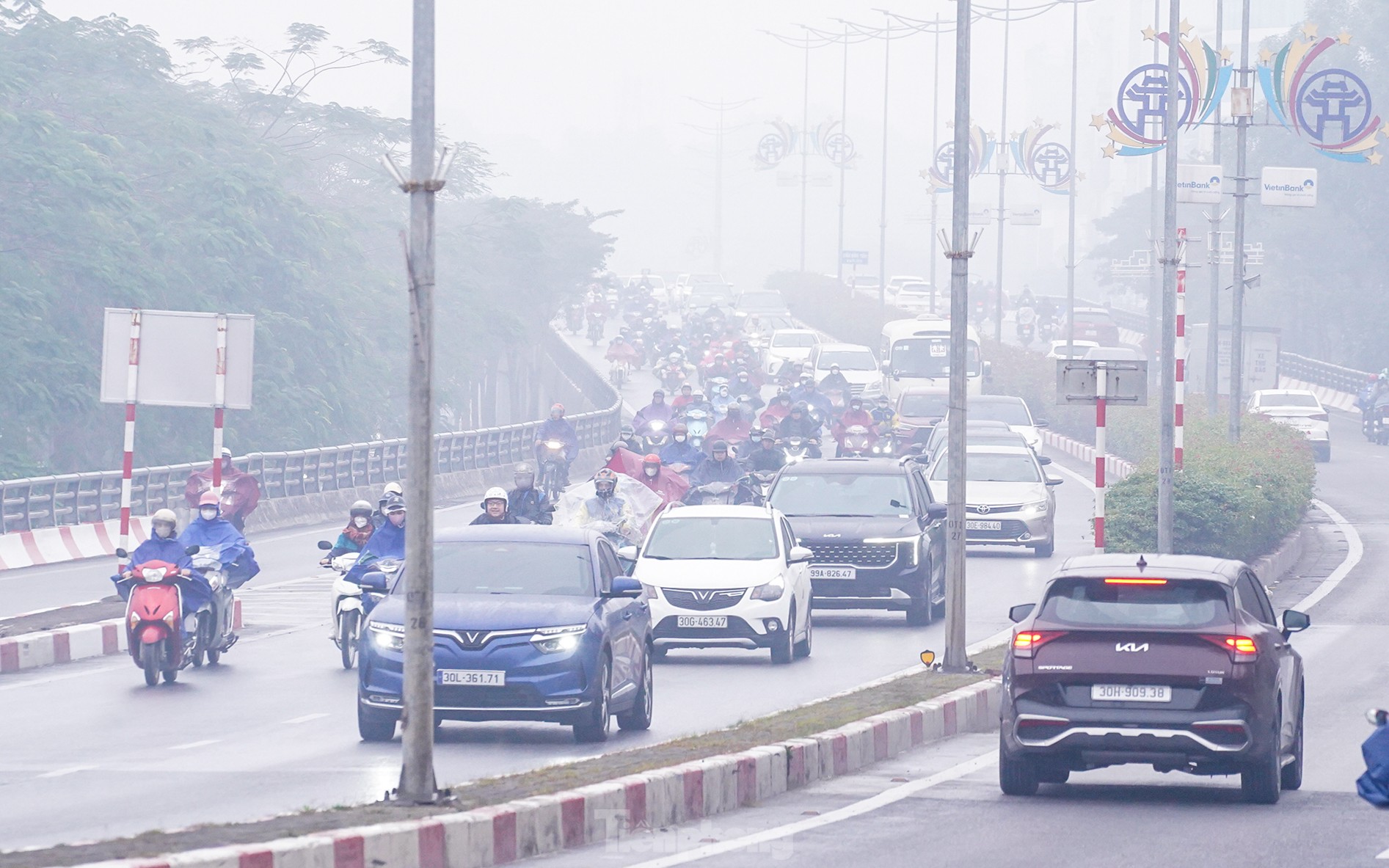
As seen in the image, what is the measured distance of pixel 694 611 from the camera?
787 inches

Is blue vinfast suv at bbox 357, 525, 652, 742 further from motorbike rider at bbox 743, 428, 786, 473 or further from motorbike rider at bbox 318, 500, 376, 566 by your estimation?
motorbike rider at bbox 743, 428, 786, 473

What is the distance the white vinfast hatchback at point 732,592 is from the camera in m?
19.8

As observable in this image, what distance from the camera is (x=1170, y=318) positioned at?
2842cm

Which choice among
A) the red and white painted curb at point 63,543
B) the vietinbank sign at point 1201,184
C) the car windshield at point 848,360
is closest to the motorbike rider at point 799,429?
the vietinbank sign at point 1201,184

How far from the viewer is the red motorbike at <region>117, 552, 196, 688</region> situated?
59.1ft

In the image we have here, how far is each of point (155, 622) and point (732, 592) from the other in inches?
198

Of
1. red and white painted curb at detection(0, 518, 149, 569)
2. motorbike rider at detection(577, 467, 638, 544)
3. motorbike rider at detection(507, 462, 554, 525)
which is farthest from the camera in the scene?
red and white painted curb at detection(0, 518, 149, 569)

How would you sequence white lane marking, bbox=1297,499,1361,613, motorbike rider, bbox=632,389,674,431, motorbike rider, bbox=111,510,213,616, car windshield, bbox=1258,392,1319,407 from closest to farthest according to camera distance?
motorbike rider, bbox=111,510,213,616
white lane marking, bbox=1297,499,1361,613
motorbike rider, bbox=632,389,674,431
car windshield, bbox=1258,392,1319,407

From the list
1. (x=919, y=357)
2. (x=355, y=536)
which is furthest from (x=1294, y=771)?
(x=919, y=357)

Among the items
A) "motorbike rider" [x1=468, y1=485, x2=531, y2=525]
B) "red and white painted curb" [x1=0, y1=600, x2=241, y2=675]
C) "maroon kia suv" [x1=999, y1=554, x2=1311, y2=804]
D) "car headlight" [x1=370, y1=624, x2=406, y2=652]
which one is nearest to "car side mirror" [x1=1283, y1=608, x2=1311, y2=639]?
"maroon kia suv" [x1=999, y1=554, x2=1311, y2=804]

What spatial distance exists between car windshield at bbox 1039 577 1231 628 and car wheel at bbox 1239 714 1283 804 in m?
0.69

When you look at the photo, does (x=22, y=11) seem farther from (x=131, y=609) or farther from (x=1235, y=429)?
(x=131, y=609)

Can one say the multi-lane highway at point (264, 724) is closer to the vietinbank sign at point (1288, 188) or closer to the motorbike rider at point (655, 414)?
the motorbike rider at point (655, 414)

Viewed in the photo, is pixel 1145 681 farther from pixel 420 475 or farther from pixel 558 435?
pixel 558 435
